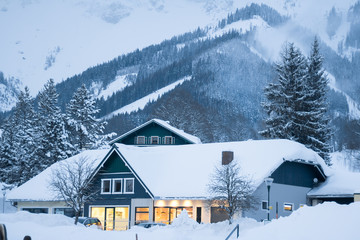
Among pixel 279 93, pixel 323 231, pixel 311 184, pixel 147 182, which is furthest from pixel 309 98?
pixel 323 231

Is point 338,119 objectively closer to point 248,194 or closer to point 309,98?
point 309,98

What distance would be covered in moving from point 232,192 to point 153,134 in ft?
94.2

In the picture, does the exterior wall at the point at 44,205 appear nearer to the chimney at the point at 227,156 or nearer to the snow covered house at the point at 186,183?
the snow covered house at the point at 186,183

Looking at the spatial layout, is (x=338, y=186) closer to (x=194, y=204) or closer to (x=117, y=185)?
(x=194, y=204)

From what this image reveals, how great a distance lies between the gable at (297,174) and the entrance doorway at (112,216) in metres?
12.7

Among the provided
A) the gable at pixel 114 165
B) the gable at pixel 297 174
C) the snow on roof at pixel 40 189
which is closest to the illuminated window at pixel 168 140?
the snow on roof at pixel 40 189

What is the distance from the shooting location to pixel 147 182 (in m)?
46.3

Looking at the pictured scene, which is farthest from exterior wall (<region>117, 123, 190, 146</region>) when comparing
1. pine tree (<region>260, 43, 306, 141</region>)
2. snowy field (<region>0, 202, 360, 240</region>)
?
snowy field (<region>0, 202, 360, 240</region>)

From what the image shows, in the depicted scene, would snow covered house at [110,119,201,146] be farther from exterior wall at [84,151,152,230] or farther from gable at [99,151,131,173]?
exterior wall at [84,151,152,230]

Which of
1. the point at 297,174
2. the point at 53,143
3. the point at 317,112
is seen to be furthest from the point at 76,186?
the point at 317,112

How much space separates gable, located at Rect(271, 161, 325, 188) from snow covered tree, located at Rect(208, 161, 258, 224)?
5.09 meters

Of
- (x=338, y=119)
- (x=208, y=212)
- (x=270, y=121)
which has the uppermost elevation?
(x=338, y=119)

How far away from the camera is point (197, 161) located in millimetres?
48406

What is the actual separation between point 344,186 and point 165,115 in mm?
33409
